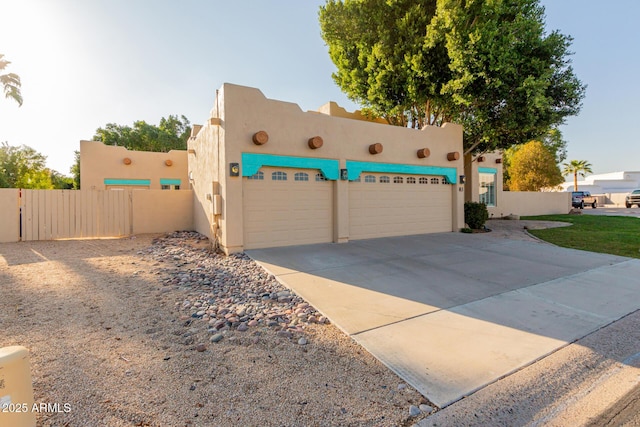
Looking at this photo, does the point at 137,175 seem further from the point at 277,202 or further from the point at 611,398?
the point at 611,398

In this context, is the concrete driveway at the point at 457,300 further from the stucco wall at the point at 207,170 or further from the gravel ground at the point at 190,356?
the stucco wall at the point at 207,170

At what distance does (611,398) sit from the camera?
8.70 ft

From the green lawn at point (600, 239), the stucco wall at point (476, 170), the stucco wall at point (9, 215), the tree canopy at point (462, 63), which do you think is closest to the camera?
the green lawn at point (600, 239)

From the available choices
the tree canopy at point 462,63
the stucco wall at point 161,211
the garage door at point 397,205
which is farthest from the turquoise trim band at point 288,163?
the stucco wall at point 161,211

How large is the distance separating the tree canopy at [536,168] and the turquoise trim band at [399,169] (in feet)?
73.6

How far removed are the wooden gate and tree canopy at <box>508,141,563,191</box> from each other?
108 feet

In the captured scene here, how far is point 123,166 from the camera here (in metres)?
19.3

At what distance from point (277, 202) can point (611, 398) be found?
7.60 m

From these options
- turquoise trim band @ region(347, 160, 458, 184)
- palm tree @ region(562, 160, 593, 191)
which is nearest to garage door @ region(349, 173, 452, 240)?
turquoise trim band @ region(347, 160, 458, 184)

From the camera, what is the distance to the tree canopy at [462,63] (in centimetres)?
1033

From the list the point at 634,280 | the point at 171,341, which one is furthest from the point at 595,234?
the point at 171,341

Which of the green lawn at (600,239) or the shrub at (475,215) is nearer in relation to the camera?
the green lawn at (600,239)

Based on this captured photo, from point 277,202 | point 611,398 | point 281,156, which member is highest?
point 281,156

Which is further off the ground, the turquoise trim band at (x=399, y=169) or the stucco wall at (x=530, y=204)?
the turquoise trim band at (x=399, y=169)
